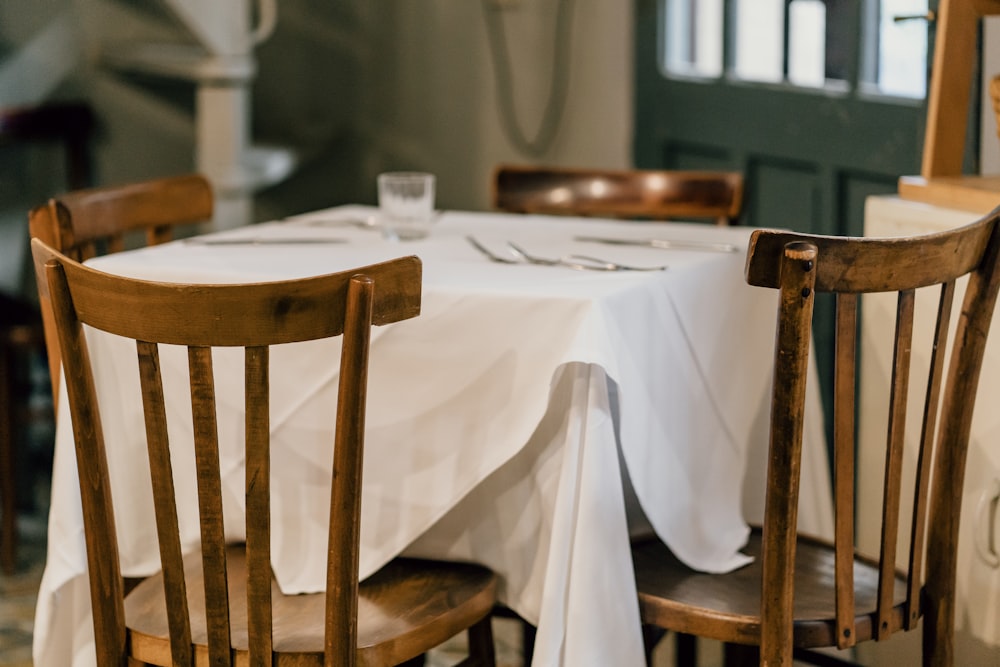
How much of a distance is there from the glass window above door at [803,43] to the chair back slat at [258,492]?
1286mm

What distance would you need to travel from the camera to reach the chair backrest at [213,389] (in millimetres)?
1112

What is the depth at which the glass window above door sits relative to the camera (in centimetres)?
245

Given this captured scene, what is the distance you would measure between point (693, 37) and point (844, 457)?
211cm

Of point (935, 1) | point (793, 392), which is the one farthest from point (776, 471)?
point (935, 1)

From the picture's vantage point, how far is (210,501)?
116 cm

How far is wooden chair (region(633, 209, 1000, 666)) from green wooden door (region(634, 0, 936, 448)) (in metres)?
0.88

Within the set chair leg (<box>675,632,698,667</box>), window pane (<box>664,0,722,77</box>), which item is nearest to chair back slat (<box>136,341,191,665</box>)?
chair leg (<box>675,632,698,667</box>)

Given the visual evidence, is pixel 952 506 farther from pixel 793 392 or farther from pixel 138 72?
pixel 138 72

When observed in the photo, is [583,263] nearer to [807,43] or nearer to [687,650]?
[687,650]

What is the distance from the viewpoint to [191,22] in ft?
11.4

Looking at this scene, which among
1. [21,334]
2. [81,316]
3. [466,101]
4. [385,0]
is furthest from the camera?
[385,0]

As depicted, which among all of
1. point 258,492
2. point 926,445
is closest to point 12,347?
point 258,492

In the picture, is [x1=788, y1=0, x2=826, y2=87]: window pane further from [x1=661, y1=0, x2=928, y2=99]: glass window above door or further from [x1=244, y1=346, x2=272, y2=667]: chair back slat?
[x1=244, y1=346, x2=272, y2=667]: chair back slat

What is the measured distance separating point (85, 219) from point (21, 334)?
3.88ft
